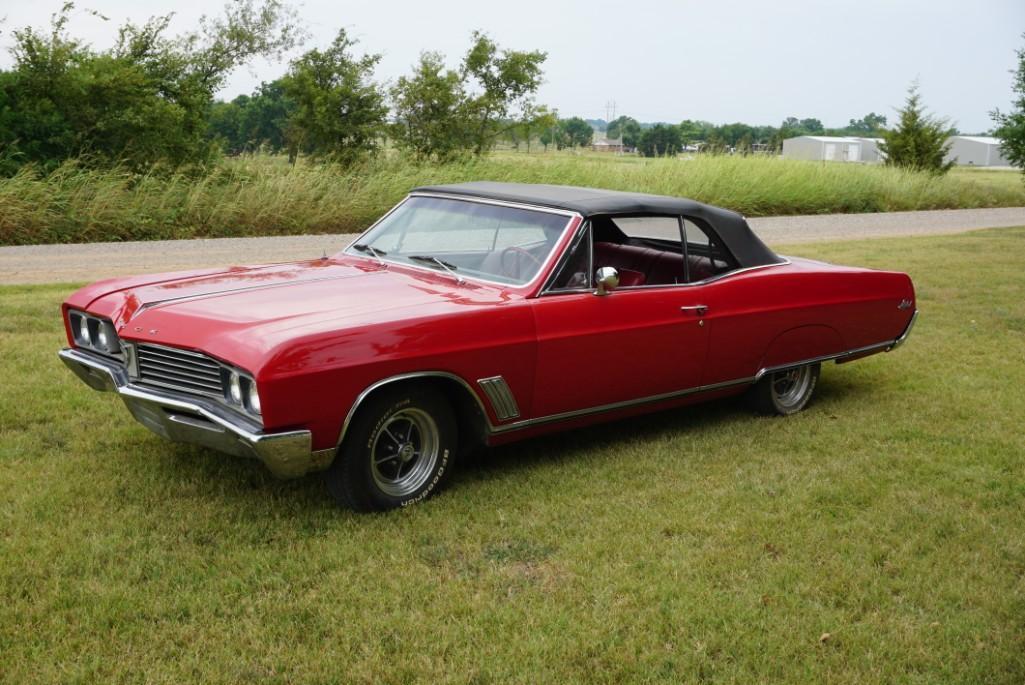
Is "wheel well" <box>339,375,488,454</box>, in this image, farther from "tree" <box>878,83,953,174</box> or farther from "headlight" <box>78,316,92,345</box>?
"tree" <box>878,83,953,174</box>

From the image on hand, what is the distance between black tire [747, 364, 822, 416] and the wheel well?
84.4 inches

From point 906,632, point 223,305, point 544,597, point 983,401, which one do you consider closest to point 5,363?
point 223,305

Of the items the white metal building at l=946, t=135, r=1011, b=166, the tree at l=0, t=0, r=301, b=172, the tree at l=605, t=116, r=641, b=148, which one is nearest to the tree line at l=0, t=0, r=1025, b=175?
the tree at l=0, t=0, r=301, b=172

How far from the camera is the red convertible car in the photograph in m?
4.36

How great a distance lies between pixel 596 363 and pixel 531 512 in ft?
2.97

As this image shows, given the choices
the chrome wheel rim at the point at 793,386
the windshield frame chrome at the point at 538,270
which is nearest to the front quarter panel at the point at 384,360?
the windshield frame chrome at the point at 538,270

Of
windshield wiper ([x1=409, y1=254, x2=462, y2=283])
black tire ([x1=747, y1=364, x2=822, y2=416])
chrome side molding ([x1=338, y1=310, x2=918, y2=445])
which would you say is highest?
windshield wiper ([x1=409, y1=254, x2=462, y2=283])

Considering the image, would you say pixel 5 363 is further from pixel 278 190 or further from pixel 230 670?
pixel 278 190

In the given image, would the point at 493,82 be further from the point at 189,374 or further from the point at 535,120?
the point at 189,374

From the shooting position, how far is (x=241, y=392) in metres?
4.30

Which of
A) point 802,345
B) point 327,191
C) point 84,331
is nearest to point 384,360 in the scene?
point 84,331

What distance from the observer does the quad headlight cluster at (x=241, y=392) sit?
423 cm

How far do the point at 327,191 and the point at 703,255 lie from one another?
1208 cm

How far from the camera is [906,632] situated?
3775 millimetres
